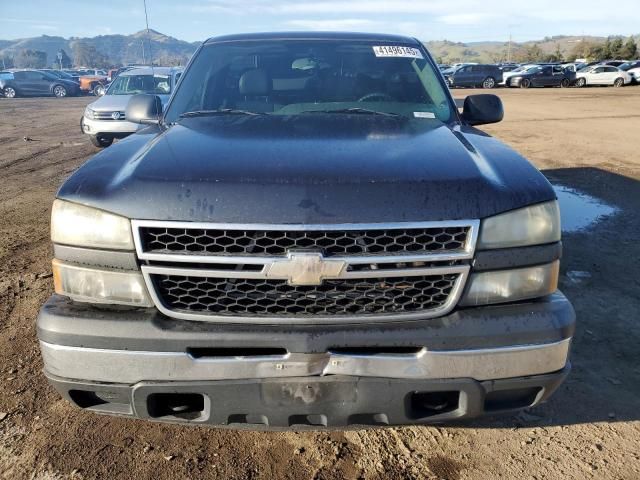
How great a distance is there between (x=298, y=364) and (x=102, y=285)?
799 millimetres

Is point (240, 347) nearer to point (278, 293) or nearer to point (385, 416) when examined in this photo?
point (278, 293)

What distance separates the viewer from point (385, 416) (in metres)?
2.06

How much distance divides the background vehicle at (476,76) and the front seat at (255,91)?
37.1 m

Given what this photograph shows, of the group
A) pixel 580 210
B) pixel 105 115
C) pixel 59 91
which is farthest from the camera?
pixel 59 91

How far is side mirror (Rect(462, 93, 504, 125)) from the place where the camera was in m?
3.63

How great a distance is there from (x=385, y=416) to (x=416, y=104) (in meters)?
A: 2.06

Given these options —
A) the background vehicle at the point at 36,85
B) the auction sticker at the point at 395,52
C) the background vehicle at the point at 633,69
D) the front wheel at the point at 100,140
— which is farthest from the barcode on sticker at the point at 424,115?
the background vehicle at the point at 633,69

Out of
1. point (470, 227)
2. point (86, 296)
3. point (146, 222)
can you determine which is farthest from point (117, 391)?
point (470, 227)

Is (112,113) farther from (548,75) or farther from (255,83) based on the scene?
(548,75)

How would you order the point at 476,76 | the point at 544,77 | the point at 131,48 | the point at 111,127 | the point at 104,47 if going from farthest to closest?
the point at 104,47 < the point at 131,48 < the point at 476,76 < the point at 544,77 < the point at 111,127

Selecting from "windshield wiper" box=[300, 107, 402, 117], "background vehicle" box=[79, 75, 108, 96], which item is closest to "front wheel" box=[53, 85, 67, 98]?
"background vehicle" box=[79, 75, 108, 96]

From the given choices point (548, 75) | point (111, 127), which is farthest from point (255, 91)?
point (548, 75)

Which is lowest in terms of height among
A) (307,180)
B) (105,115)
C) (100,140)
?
(100,140)

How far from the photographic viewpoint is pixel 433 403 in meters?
2.14
